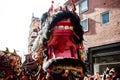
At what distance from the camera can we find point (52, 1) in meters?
3.82

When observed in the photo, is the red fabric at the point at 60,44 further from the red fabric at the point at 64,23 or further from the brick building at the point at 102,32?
the brick building at the point at 102,32

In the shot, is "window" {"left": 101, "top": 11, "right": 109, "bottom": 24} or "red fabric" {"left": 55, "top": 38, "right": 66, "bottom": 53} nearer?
"red fabric" {"left": 55, "top": 38, "right": 66, "bottom": 53}

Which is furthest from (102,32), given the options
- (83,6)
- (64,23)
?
(64,23)

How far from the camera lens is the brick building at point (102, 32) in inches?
561

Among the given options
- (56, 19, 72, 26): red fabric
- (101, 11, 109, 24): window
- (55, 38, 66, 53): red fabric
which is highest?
(101, 11, 109, 24): window

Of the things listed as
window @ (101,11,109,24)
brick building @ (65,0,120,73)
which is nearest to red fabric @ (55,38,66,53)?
brick building @ (65,0,120,73)

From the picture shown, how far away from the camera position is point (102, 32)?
15.2 m

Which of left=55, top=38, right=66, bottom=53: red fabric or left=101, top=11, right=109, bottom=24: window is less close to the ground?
left=101, top=11, right=109, bottom=24: window

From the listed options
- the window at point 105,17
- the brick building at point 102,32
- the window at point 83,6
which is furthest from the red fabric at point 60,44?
the window at point 83,6

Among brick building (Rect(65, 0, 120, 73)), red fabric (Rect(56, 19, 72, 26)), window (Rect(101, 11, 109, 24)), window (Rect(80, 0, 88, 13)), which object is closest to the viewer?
red fabric (Rect(56, 19, 72, 26))

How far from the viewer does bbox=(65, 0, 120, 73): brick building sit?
14242mm

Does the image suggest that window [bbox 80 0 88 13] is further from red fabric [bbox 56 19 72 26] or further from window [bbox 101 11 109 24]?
red fabric [bbox 56 19 72 26]

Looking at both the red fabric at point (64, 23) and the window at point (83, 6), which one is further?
the window at point (83, 6)

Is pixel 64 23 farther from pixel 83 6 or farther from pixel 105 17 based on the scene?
pixel 83 6
